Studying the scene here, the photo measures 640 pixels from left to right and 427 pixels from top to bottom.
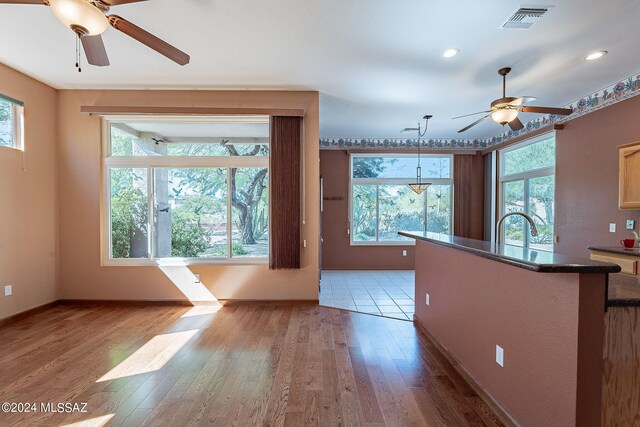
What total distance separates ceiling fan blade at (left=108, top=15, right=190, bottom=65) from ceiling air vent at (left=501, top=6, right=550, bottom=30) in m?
2.70

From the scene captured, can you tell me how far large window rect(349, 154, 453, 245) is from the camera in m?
6.82

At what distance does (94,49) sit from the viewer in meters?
2.10

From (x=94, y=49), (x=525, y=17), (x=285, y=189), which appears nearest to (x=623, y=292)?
(x=525, y=17)

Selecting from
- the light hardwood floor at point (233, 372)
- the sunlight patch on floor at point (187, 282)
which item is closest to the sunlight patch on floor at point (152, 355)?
the light hardwood floor at point (233, 372)

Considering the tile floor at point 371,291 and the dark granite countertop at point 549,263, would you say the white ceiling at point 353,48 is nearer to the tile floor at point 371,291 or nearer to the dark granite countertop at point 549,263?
the dark granite countertop at point 549,263

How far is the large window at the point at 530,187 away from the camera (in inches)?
200

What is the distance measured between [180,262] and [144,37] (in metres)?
2.99

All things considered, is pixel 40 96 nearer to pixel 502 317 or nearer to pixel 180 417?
pixel 180 417

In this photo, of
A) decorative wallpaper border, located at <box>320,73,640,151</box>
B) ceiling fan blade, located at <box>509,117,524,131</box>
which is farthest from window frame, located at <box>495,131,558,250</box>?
ceiling fan blade, located at <box>509,117,524,131</box>

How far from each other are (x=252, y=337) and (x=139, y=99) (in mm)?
3519

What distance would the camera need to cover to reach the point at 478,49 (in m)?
2.98

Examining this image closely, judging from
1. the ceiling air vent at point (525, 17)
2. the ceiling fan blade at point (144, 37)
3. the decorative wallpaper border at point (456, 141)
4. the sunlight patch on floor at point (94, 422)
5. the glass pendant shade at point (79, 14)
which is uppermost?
the ceiling air vent at point (525, 17)

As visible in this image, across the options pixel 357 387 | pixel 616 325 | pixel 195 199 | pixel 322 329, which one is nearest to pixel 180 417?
pixel 357 387

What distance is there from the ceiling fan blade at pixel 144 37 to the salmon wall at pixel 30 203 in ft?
8.99
